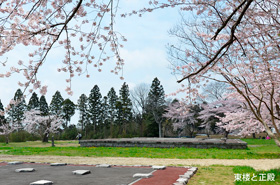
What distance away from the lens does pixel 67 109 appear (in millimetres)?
42969

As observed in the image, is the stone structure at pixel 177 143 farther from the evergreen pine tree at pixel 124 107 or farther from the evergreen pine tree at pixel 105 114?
the evergreen pine tree at pixel 105 114

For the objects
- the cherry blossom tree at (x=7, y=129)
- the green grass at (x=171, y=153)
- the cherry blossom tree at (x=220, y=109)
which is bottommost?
the green grass at (x=171, y=153)

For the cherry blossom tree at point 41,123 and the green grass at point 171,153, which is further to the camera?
the cherry blossom tree at point 41,123

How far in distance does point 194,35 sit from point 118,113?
107ft

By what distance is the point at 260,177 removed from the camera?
4.92m

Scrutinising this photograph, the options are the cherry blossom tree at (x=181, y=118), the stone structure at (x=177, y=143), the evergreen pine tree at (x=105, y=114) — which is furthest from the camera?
the evergreen pine tree at (x=105, y=114)

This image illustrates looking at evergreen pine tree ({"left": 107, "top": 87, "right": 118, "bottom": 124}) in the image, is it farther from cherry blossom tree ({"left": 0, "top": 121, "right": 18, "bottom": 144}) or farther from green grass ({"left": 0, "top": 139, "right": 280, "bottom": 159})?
green grass ({"left": 0, "top": 139, "right": 280, "bottom": 159})

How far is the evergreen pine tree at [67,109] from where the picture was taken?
4266 cm

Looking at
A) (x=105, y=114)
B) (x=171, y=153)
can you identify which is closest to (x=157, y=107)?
(x=105, y=114)

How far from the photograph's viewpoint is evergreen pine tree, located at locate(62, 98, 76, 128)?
42656 millimetres

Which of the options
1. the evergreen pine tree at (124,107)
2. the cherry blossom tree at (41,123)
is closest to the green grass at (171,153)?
the cherry blossom tree at (41,123)

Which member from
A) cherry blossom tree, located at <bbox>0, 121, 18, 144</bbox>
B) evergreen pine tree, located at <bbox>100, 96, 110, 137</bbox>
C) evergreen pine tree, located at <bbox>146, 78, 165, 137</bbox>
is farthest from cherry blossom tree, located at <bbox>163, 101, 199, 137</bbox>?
cherry blossom tree, located at <bbox>0, 121, 18, 144</bbox>

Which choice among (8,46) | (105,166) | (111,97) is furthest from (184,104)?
(111,97)

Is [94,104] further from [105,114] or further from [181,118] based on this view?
[181,118]
